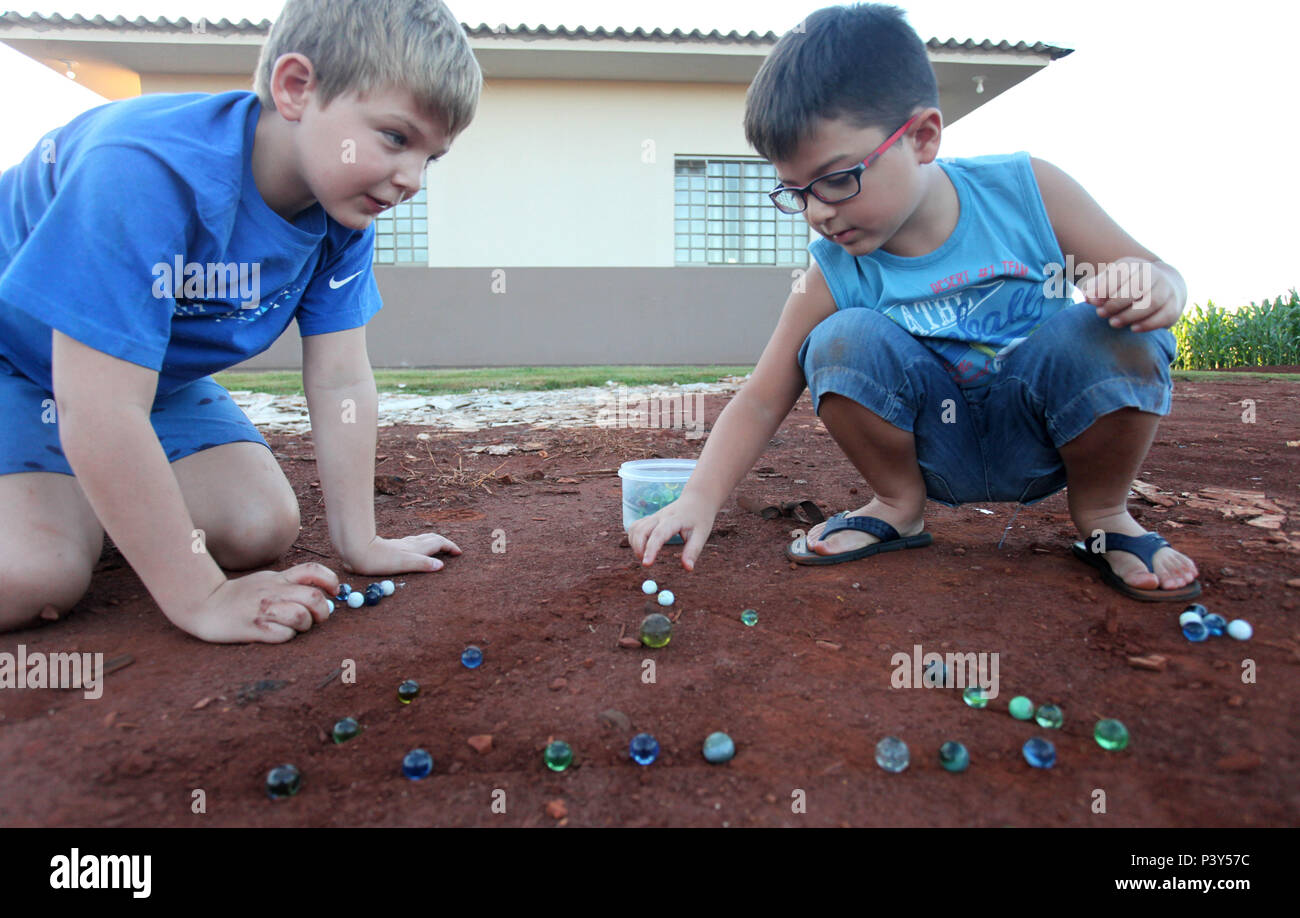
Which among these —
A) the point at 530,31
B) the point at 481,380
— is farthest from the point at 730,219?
the point at 481,380

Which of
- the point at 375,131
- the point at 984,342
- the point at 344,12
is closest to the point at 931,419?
the point at 984,342

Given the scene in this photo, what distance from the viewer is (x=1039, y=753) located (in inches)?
51.3

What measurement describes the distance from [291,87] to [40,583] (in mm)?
1261

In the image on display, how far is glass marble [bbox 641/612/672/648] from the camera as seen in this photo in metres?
1.75

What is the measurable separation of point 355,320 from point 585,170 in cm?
910

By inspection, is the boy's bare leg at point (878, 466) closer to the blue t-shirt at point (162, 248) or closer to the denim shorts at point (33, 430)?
the blue t-shirt at point (162, 248)

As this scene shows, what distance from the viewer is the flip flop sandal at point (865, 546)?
7.32 ft

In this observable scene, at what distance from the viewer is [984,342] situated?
2.17 m

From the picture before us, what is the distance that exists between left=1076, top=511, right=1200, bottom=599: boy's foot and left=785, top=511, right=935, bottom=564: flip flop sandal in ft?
1.57

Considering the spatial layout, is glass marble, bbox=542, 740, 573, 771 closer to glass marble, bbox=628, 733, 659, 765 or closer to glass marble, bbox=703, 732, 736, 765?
glass marble, bbox=628, 733, 659, 765

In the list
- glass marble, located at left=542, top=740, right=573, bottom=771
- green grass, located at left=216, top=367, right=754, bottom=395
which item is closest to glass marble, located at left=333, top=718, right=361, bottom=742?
glass marble, located at left=542, top=740, right=573, bottom=771

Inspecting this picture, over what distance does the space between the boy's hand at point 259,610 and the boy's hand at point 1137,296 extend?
1849mm

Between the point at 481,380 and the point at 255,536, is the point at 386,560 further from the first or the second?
the point at 481,380
